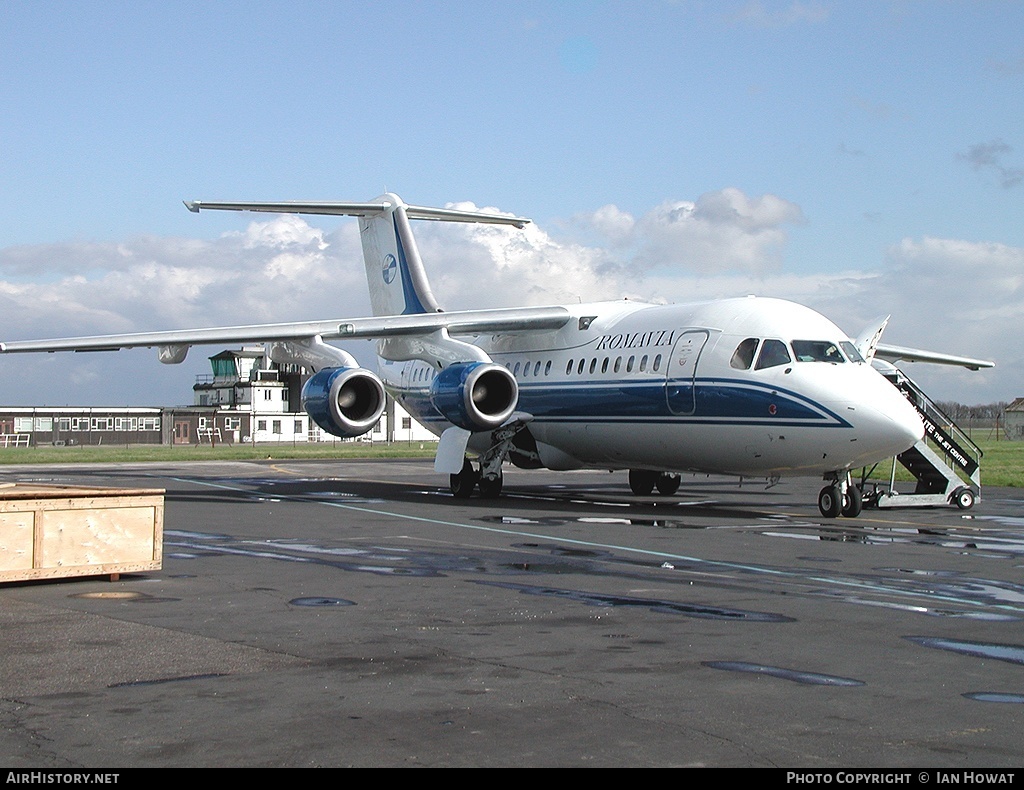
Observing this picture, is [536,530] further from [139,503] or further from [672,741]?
[672,741]

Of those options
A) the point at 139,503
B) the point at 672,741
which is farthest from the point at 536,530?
the point at 672,741

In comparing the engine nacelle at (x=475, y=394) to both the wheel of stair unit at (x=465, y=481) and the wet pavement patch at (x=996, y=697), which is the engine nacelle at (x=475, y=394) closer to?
the wheel of stair unit at (x=465, y=481)

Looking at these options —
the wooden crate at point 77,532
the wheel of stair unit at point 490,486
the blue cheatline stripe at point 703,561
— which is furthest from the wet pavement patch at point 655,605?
the wheel of stair unit at point 490,486

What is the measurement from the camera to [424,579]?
11.6 meters

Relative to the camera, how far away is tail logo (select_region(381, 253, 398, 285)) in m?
28.9

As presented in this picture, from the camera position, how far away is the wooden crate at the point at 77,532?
10.9 metres

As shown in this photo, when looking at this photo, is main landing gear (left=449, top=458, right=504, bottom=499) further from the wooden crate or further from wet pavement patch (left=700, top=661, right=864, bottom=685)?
wet pavement patch (left=700, top=661, right=864, bottom=685)

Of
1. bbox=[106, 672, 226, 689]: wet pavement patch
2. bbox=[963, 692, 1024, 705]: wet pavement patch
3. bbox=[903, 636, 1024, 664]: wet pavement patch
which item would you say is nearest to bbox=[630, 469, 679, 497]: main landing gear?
bbox=[903, 636, 1024, 664]: wet pavement patch

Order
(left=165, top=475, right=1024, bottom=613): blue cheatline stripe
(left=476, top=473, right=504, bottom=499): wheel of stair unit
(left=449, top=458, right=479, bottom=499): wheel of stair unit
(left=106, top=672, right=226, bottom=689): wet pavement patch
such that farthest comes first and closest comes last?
(left=476, top=473, right=504, bottom=499): wheel of stair unit, (left=449, top=458, right=479, bottom=499): wheel of stair unit, (left=165, top=475, right=1024, bottom=613): blue cheatline stripe, (left=106, top=672, right=226, bottom=689): wet pavement patch

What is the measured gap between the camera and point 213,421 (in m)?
96.6

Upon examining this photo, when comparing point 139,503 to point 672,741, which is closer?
point 672,741

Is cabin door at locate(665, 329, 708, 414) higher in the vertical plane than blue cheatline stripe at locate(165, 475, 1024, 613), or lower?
higher

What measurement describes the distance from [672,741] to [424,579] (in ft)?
20.3

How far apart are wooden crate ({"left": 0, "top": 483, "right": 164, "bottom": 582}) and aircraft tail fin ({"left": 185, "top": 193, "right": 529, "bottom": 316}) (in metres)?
15.9
